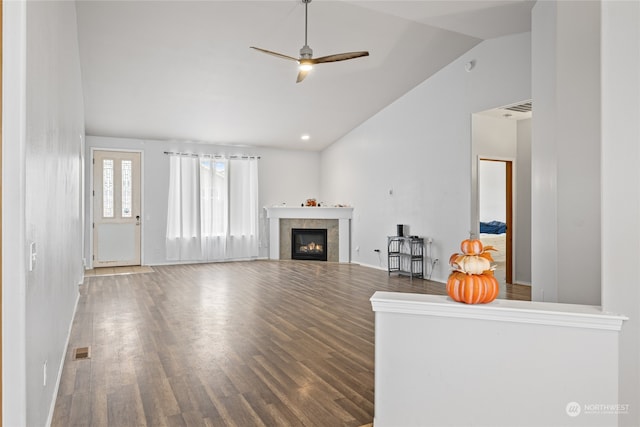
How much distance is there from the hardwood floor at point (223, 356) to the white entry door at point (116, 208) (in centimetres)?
209

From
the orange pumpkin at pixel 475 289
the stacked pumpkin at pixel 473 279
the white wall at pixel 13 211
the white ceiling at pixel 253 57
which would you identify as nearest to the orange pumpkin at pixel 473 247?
the stacked pumpkin at pixel 473 279

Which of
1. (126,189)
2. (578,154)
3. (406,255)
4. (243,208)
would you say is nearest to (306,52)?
(578,154)

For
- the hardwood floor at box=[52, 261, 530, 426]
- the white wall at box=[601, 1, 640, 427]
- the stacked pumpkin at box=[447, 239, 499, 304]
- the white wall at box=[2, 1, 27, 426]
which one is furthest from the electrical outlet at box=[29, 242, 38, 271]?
the white wall at box=[601, 1, 640, 427]

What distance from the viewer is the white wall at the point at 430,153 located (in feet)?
19.2

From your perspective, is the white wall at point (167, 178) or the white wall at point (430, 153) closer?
the white wall at point (430, 153)

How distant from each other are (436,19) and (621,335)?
4399mm

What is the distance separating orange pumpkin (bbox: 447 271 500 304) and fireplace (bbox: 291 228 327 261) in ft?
25.0

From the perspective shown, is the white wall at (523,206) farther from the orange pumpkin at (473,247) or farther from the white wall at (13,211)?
the white wall at (13,211)

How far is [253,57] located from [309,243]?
5004 millimetres

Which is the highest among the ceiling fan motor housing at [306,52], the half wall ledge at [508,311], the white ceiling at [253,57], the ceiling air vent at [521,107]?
the white ceiling at [253,57]

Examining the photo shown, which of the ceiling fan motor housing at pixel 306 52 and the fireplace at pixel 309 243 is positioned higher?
the ceiling fan motor housing at pixel 306 52

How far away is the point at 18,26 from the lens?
1.48 meters

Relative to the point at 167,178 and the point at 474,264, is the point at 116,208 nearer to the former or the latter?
the point at 167,178

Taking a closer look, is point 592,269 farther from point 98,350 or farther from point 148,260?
point 148,260
